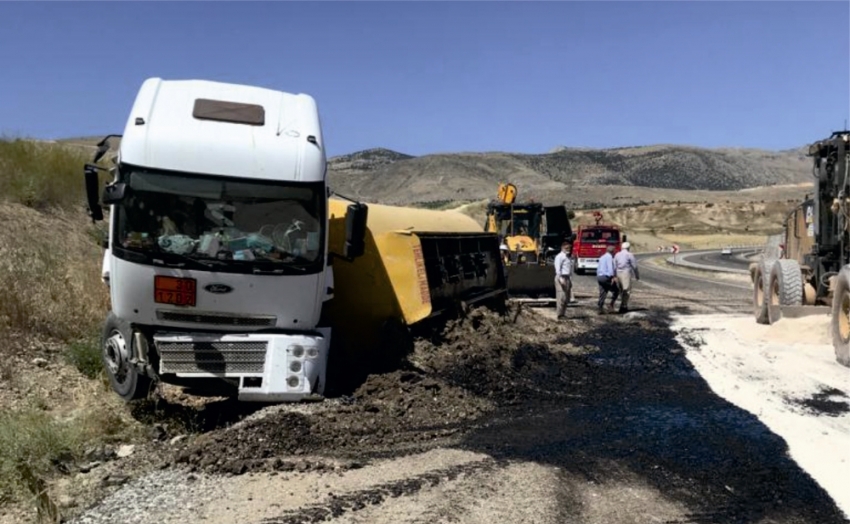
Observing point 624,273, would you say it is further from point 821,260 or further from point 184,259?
point 184,259

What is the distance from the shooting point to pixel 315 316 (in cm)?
793

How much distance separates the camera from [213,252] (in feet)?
24.3

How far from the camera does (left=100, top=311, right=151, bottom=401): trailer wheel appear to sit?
25.2 feet

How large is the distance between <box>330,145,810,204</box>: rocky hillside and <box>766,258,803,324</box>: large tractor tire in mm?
108927

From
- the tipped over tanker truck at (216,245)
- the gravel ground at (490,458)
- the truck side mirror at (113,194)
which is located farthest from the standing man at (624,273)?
the truck side mirror at (113,194)

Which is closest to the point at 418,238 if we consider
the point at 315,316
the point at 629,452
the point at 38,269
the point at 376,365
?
the point at 376,365

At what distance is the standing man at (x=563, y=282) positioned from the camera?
1616cm

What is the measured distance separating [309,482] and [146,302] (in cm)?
270

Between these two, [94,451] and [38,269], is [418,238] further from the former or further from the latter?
[38,269]

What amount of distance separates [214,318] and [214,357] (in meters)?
0.36

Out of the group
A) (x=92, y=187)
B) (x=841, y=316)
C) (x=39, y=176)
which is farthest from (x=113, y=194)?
(x=39, y=176)

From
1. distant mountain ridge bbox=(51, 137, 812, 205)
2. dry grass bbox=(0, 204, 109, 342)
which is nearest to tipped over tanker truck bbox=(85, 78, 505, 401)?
dry grass bbox=(0, 204, 109, 342)

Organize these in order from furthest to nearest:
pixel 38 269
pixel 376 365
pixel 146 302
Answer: pixel 38 269 < pixel 376 365 < pixel 146 302

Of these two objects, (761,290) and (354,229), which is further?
(761,290)
